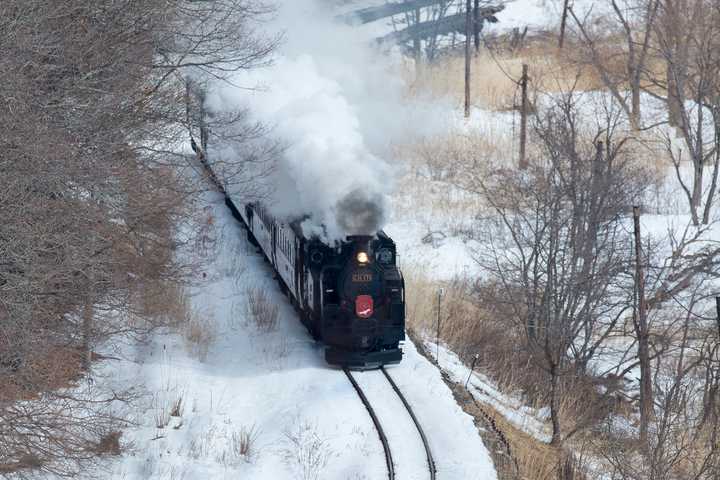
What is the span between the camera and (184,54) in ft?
54.0

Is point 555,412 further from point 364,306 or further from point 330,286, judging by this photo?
point 330,286

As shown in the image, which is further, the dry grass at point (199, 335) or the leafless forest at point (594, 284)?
the dry grass at point (199, 335)

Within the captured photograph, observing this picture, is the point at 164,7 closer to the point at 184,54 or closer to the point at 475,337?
the point at 184,54

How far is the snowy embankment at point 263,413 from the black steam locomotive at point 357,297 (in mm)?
428

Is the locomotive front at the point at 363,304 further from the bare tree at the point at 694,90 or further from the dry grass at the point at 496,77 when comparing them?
the dry grass at the point at 496,77

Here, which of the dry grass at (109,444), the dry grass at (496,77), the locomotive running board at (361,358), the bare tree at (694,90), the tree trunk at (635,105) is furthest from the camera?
the dry grass at (496,77)

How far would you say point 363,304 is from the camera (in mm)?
15070

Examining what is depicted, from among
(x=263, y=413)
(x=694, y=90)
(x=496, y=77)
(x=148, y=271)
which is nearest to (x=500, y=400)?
(x=263, y=413)

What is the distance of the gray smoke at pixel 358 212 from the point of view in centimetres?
1480

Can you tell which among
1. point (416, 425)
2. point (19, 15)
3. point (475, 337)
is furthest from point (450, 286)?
point (19, 15)

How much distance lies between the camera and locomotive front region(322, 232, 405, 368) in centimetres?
1492

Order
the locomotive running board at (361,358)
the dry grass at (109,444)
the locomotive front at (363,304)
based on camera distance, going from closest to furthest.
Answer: the dry grass at (109,444)
the locomotive front at (363,304)
the locomotive running board at (361,358)

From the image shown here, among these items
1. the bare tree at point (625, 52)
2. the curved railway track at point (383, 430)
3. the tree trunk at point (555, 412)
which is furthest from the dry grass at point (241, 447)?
the bare tree at point (625, 52)

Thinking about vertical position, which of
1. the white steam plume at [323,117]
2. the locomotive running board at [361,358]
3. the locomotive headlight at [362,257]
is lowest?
the locomotive running board at [361,358]
